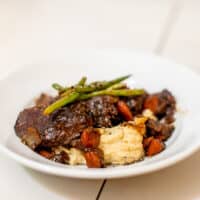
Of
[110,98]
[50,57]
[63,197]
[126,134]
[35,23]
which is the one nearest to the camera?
[63,197]

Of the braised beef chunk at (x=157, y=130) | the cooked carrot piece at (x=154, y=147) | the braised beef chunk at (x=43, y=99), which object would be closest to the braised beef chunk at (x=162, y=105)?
the braised beef chunk at (x=157, y=130)

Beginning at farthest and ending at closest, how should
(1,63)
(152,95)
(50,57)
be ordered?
(1,63), (50,57), (152,95)

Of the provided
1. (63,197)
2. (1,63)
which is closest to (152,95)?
(63,197)

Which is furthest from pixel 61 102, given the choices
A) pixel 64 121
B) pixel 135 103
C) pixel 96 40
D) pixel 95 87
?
pixel 96 40

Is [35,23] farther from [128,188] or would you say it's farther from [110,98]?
[128,188]

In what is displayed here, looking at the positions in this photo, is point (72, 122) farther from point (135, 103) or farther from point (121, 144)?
point (135, 103)

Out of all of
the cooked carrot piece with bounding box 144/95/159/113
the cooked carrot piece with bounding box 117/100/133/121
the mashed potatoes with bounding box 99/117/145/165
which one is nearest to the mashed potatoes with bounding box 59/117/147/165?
the mashed potatoes with bounding box 99/117/145/165
